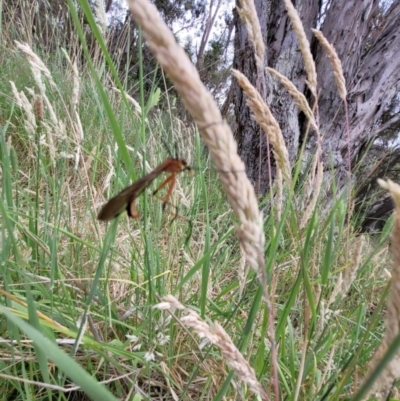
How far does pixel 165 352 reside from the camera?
0.86m

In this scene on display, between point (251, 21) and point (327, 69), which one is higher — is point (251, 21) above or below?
below

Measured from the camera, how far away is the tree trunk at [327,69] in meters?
2.25

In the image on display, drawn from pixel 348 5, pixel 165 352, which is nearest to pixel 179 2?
pixel 348 5

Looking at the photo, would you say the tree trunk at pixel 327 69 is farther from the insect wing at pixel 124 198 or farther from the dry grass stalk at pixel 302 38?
the insect wing at pixel 124 198

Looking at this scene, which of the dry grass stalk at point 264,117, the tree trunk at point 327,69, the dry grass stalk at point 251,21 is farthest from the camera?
the tree trunk at point 327,69

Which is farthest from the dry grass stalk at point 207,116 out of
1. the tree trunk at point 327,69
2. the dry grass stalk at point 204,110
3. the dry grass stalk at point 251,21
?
the tree trunk at point 327,69

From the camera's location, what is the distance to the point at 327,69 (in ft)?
7.71

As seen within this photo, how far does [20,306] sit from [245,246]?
496 millimetres

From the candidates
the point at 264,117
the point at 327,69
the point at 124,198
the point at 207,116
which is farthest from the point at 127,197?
the point at 327,69

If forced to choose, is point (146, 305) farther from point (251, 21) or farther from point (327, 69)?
point (327, 69)

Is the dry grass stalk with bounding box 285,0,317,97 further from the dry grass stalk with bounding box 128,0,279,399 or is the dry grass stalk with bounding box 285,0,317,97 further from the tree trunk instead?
the tree trunk

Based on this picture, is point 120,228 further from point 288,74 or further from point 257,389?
point 288,74

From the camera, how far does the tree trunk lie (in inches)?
88.5

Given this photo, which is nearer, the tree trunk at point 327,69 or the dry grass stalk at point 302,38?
the dry grass stalk at point 302,38
